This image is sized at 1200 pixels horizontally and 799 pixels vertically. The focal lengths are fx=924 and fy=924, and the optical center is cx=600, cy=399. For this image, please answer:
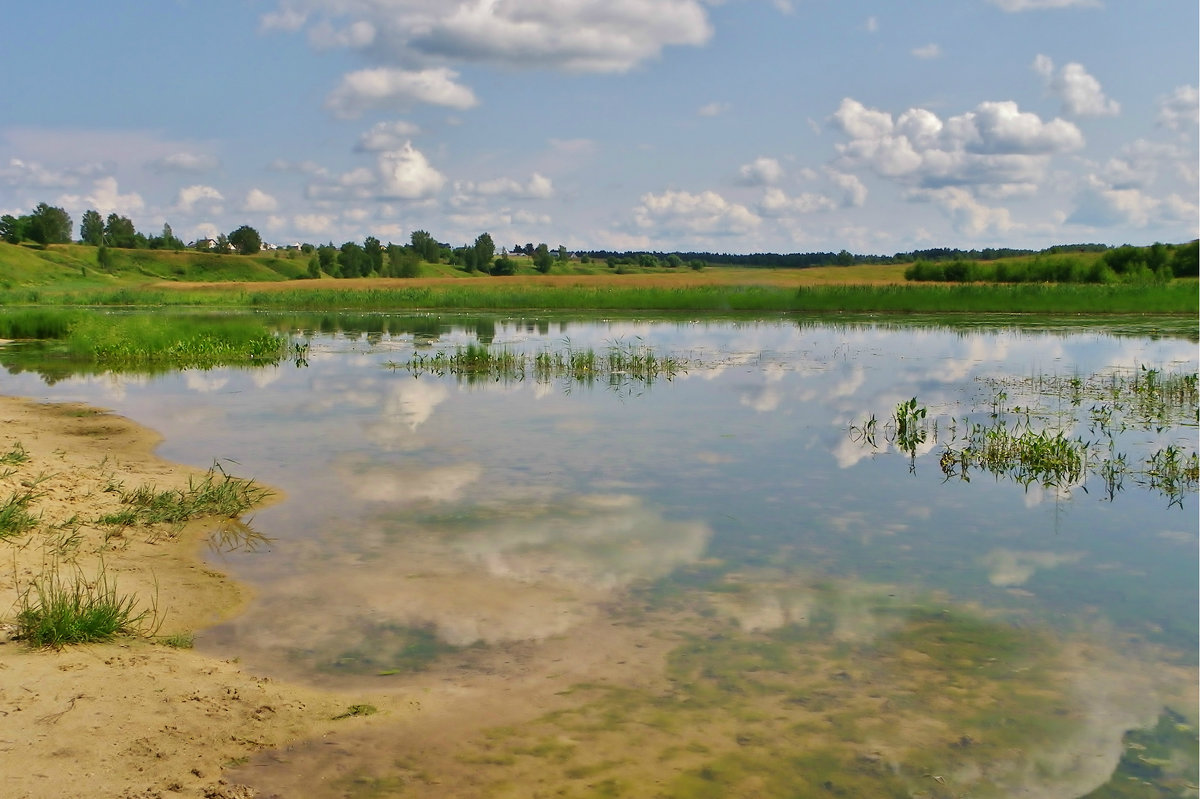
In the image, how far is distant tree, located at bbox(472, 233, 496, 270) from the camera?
132 meters

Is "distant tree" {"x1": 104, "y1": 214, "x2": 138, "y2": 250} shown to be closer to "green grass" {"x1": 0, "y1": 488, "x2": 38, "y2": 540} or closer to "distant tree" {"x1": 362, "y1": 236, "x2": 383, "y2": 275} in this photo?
"distant tree" {"x1": 362, "y1": 236, "x2": 383, "y2": 275}

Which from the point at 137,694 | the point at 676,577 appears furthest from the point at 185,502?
the point at 676,577

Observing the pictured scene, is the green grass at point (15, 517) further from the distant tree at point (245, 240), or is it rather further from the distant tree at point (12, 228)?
the distant tree at point (245, 240)

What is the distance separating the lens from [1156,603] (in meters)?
6.75

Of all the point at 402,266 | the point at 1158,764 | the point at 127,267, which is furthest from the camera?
the point at 402,266

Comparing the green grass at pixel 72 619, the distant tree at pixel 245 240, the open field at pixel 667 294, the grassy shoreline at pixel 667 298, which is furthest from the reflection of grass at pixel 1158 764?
the distant tree at pixel 245 240

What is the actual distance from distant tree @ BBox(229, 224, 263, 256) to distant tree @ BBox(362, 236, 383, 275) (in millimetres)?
24489

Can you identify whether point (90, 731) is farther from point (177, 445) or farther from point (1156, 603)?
point (177, 445)

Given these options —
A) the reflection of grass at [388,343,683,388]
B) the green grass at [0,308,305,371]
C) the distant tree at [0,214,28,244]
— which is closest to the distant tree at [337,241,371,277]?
the distant tree at [0,214,28,244]

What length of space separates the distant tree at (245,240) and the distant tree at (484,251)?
34.1 meters

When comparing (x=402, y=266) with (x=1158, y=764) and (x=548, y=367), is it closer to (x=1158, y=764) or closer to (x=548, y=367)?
(x=548, y=367)

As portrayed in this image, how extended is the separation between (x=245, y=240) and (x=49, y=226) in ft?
90.3

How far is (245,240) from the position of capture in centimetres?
13988

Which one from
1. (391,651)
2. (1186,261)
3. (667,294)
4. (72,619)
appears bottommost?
(391,651)
